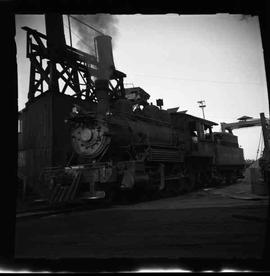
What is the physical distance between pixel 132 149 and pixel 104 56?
603cm

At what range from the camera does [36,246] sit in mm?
4219

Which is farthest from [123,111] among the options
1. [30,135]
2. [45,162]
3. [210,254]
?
[210,254]

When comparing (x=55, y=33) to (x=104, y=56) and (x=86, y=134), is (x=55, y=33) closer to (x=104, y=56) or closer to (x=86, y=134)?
(x=104, y=56)

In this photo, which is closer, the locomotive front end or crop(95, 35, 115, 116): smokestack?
the locomotive front end

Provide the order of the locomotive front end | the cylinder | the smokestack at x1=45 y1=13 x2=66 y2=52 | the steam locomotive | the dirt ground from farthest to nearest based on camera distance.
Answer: the smokestack at x1=45 y1=13 x2=66 y2=52 < the cylinder < the locomotive front end < the steam locomotive < the dirt ground

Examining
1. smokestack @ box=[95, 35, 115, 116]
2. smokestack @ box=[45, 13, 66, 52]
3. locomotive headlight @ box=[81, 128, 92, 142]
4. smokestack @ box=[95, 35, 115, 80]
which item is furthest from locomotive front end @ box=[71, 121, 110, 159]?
smokestack @ box=[45, 13, 66, 52]

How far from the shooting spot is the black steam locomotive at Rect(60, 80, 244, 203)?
33.5ft

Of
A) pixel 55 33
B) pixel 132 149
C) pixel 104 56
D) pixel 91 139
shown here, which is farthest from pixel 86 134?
pixel 55 33

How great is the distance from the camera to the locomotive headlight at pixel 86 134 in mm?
10922

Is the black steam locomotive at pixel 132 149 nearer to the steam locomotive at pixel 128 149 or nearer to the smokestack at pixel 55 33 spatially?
the steam locomotive at pixel 128 149

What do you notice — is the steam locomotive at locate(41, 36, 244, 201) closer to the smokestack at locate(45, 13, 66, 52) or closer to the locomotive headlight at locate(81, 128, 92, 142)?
the locomotive headlight at locate(81, 128, 92, 142)

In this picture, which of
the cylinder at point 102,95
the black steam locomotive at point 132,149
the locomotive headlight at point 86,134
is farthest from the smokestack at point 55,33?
the locomotive headlight at point 86,134
